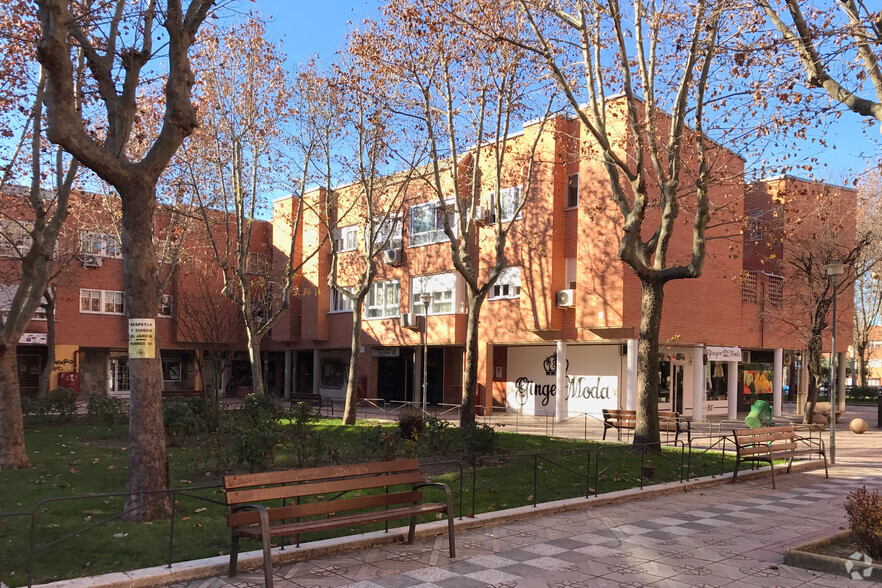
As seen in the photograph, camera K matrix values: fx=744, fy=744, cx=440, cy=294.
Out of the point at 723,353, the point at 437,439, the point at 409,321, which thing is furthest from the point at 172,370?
the point at 437,439

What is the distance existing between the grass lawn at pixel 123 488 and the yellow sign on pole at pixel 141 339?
1.77m

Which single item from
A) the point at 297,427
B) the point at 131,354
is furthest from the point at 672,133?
the point at 131,354

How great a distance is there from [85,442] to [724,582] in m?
15.1

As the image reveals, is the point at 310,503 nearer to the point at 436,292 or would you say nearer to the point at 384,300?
the point at 436,292

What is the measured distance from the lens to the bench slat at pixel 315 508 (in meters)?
6.14

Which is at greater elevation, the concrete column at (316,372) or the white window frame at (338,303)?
the white window frame at (338,303)

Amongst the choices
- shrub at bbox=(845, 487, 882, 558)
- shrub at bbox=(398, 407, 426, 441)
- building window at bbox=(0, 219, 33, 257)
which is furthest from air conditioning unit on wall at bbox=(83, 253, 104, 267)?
shrub at bbox=(845, 487, 882, 558)

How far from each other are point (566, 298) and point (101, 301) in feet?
83.1

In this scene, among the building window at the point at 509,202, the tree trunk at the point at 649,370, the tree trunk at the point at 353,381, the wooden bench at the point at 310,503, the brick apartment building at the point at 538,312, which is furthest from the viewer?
the building window at the point at 509,202

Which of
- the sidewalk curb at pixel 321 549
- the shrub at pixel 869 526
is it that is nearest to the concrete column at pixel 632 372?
the sidewalk curb at pixel 321 549

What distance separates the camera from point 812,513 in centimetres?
1000

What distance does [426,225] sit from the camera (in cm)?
3291

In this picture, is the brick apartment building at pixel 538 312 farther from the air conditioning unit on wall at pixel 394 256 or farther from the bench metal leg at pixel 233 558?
the bench metal leg at pixel 233 558

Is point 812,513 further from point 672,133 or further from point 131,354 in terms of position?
point 131,354
